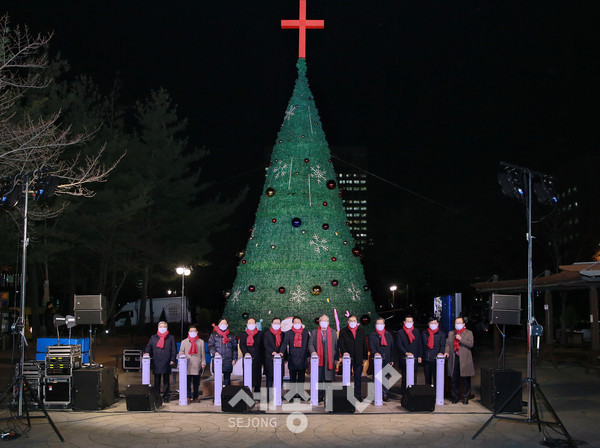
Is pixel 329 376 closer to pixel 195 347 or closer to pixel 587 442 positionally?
pixel 195 347

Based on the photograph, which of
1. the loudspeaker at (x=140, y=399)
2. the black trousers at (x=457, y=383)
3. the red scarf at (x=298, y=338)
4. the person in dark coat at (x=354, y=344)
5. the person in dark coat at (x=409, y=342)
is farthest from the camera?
the person in dark coat at (x=409, y=342)

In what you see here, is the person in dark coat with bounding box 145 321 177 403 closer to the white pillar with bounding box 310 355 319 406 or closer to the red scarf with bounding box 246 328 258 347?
the red scarf with bounding box 246 328 258 347

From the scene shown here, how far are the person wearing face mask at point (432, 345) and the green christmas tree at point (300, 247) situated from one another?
4609 mm

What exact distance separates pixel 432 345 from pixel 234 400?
13.1 ft

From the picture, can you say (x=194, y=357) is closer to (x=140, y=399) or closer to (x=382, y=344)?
(x=140, y=399)

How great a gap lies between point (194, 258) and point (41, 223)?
7.17 meters

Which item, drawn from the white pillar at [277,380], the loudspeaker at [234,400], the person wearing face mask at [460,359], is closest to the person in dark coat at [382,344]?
the person wearing face mask at [460,359]

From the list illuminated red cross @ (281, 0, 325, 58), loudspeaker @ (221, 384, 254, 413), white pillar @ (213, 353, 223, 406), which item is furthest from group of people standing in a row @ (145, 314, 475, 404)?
illuminated red cross @ (281, 0, 325, 58)

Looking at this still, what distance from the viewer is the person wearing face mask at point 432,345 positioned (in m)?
11.5

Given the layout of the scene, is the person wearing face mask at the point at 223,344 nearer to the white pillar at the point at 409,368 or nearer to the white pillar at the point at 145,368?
the white pillar at the point at 145,368

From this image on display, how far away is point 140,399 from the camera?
1033 cm

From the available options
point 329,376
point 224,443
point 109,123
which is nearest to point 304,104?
point 329,376

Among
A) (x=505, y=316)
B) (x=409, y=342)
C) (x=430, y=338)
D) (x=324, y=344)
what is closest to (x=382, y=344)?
(x=409, y=342)

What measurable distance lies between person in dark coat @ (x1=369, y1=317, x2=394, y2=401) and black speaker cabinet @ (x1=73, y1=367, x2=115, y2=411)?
16.4 feet
